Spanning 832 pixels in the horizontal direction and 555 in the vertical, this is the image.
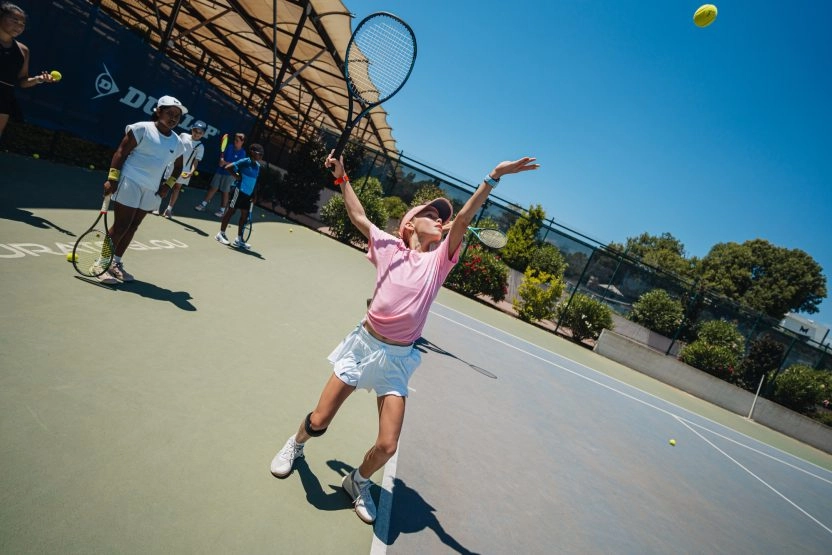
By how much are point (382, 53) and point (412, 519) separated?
3918mm

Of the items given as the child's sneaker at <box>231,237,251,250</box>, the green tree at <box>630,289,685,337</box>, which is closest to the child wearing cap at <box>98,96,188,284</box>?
the child's sneaker at <box>231,237,251,250</box>

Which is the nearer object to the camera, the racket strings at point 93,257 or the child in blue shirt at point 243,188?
the racket strings at point 93,257

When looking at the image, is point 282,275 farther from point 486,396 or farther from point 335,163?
point 335,163

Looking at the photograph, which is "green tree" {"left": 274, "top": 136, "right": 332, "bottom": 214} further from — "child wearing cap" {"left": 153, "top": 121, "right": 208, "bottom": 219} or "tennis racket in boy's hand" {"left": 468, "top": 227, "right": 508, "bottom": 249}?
"tennis racket in boy's hand" {"left": 468, "top": 227, "right": 508, "bottom": 249}

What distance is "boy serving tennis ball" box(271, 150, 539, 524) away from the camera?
8.53ft

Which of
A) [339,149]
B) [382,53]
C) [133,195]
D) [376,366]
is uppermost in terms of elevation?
[382,53]

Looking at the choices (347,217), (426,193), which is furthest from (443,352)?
(426,193)

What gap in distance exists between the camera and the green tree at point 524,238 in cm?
1845

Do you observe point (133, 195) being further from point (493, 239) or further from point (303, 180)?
point (303, 180)

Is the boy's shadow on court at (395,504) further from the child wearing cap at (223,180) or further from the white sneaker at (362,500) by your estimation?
the child wearing cap at (223,180)

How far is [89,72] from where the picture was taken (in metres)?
8.60

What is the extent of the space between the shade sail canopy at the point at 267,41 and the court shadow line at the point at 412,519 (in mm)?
10672

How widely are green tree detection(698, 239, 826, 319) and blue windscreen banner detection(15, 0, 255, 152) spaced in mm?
53112

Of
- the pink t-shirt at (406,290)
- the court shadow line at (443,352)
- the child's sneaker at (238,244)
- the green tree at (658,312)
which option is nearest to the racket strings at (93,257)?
the child's sneaker at (238,244)
